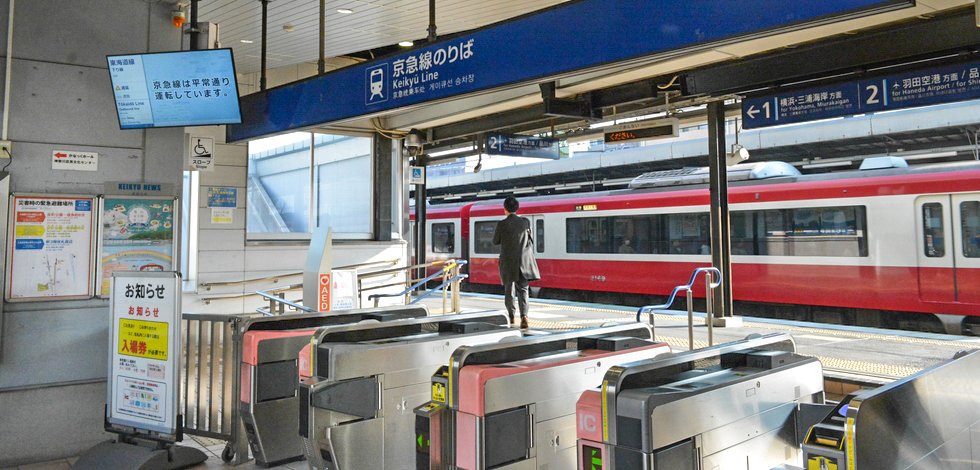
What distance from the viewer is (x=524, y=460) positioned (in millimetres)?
2906

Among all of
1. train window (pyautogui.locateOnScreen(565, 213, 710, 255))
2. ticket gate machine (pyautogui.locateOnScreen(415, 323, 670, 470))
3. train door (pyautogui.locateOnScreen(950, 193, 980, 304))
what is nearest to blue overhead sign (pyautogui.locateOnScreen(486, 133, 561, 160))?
train window (pyautogui.locateOnScreen(565, 213, 710, 255))

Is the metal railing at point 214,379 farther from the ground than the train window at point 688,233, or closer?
closer

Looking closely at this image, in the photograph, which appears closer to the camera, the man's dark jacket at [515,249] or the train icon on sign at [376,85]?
the train icon on sign at [376,85]

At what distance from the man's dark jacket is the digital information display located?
432 centimetres

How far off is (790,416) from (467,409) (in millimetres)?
1456

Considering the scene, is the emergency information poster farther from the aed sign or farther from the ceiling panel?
the ceiling panel

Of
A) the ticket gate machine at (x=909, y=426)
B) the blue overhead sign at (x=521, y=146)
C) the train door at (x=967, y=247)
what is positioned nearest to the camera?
the ticket gate machine at (x=909, y=426)

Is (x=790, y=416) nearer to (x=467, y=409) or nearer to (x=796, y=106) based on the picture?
(x=467, y=409)

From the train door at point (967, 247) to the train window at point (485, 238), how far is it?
8727mm

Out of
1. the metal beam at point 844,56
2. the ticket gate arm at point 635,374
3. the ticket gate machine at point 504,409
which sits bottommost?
the ticket gate machine at point 504,409

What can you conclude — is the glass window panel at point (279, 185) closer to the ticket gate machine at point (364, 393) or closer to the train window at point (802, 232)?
the ticket gate machine at point (364, 393)

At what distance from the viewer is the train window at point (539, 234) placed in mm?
14039

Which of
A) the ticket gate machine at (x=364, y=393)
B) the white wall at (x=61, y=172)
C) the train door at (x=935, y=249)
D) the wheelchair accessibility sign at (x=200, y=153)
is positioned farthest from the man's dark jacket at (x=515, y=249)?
the train door at (x=935, y=249)

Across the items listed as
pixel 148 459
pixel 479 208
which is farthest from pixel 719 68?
pixel 479 208
